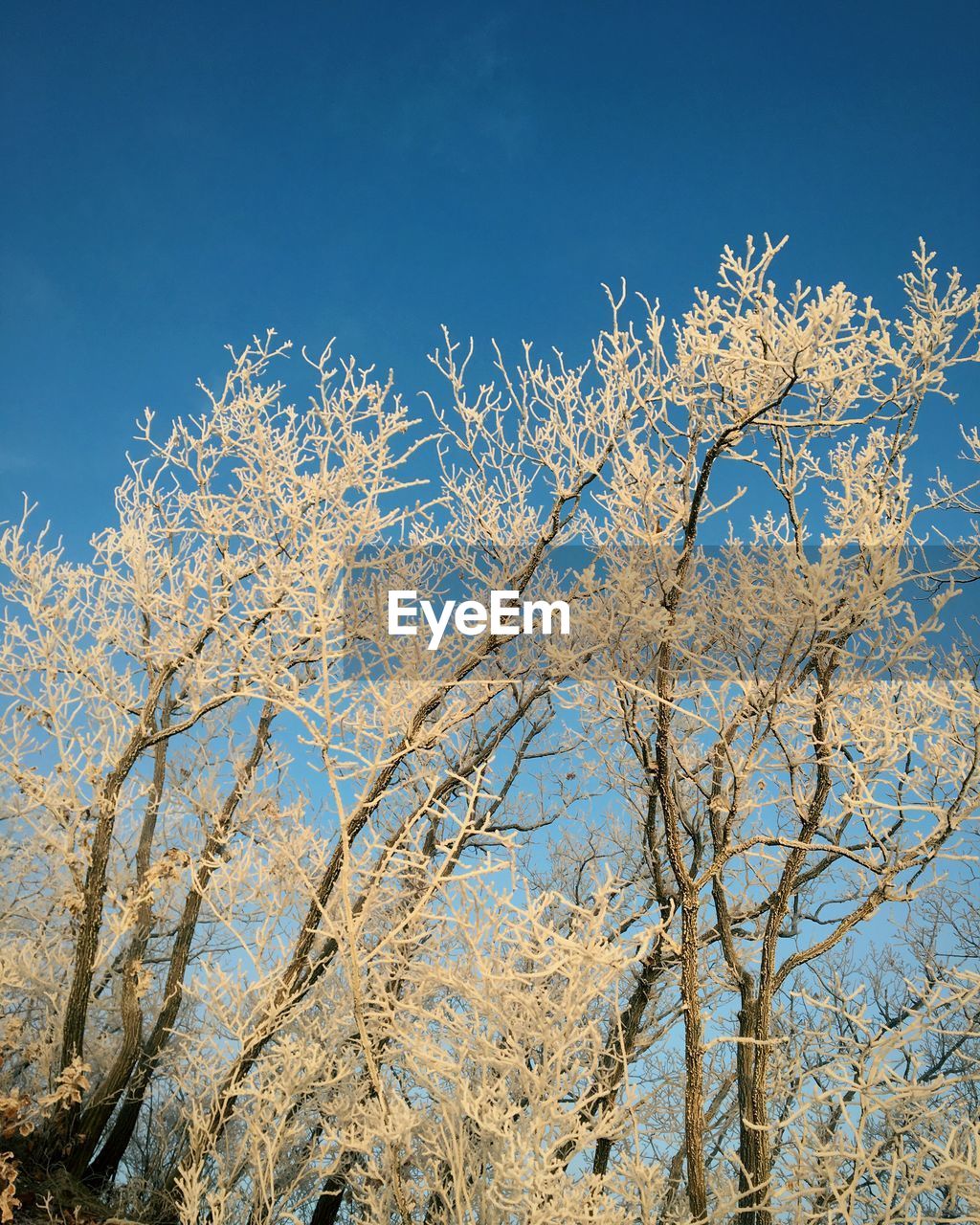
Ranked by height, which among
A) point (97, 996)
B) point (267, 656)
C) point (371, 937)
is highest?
point (267, 656)

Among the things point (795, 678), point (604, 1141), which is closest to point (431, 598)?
point (795, 678)

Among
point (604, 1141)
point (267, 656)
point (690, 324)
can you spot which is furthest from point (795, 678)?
point (604, 1141)

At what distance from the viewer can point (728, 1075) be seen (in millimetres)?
11062

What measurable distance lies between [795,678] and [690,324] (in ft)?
8.72

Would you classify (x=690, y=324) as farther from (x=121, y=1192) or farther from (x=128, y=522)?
(x=121, y=1192)

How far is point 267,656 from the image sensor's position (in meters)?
8.02

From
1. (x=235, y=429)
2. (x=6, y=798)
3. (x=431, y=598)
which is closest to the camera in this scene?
(x=235, y=429)

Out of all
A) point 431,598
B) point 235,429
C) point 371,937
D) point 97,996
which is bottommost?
point 97,996

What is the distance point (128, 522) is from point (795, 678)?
7047 millimetres

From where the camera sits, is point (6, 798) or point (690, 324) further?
point (6, 798)

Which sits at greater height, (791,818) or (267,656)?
(267,656)

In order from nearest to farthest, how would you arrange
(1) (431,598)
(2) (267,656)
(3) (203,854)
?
(2) (267,656), (3) (203,854), (1) (431,598)

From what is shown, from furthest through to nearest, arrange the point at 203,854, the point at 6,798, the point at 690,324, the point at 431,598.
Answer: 1. the point at 6,798
2. the point at 431,598
3. the point at 203,854
4. the point at 690,324

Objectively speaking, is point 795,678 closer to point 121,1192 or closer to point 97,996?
point 121,1192
